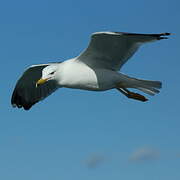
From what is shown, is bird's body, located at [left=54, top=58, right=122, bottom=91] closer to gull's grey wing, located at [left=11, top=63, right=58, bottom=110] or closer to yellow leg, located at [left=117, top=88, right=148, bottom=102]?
yellow leg, located at [left=117, top=88, right=148, bottom=102]

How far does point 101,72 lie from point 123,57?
67 cm

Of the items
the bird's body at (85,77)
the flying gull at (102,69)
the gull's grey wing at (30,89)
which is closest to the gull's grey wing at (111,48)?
the flying gull at (102,69)

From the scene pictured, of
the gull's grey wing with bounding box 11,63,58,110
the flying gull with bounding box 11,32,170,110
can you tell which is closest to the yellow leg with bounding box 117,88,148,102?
the flying gull with bounding box 11,32,170,110

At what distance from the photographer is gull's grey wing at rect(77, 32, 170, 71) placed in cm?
1235

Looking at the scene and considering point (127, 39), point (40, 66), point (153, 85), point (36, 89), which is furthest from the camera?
point (36, 89)

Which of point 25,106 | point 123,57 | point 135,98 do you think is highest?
point 123,57

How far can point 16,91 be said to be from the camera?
16422mm

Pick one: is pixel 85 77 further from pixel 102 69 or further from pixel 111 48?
pixel 111 48

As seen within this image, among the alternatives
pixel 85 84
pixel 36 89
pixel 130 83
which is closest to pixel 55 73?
pixel 85 84

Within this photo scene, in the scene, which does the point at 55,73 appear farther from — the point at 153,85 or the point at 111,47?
the point at 153,85

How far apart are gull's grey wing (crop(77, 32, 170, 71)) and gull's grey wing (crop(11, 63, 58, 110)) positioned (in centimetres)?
210

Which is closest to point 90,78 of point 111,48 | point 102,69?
point 102,69

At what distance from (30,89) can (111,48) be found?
3881 millimetres

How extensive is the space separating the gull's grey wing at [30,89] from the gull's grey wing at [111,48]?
2103mm
